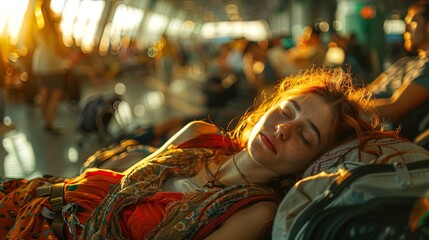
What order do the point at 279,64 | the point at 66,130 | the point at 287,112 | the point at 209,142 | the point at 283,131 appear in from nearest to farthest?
the point at 283,131, the point at 287,112, the point at 209,142, the point at 279,64, the point at 66,130

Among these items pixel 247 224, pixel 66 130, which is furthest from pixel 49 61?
pixel 247 224

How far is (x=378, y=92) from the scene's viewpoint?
4148 mm

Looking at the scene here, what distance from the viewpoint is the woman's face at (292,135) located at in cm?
210

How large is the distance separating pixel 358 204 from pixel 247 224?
533 millimetres

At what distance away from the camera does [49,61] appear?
28.4ft

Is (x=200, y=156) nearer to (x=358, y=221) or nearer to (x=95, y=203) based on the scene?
(x=95, y=203)

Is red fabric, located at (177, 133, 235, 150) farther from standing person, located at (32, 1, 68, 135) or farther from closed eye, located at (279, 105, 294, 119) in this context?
standing person, located at (32, 1, 68, 135)

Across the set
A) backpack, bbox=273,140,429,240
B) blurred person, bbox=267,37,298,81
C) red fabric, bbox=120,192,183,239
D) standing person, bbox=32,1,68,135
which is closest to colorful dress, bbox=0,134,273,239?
red fabric, bbox=120,192,183,239

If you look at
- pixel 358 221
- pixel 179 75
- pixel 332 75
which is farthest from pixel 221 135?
pixel 179 75

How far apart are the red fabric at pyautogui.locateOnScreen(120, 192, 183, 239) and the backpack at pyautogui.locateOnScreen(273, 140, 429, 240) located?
506 millimetres

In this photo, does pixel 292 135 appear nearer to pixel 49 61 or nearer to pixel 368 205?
pixel 368 205

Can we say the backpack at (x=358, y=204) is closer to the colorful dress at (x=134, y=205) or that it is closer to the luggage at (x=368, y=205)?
the luggage at (x=368, y=205)

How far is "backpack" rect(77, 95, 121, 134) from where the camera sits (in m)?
7.65

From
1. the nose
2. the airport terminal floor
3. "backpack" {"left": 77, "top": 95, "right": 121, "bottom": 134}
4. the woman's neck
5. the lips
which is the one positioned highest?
the nose
